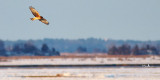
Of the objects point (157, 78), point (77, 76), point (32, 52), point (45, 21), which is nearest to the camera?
point (45, 21)

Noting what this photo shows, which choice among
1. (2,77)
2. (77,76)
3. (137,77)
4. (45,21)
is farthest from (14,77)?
(45,21)

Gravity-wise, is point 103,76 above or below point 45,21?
below

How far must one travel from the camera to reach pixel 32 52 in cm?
13850

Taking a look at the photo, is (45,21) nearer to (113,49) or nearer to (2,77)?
(2,77)

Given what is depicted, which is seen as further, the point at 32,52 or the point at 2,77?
the point at 32,52

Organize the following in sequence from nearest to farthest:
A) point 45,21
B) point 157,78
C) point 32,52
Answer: point 45,21 < point 157,78 < point 32,52

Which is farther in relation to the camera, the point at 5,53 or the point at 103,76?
the point at 5,53

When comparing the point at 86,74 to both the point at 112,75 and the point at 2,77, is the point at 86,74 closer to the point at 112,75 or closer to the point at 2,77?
the point at 112,75

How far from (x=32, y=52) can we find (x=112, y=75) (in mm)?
81771

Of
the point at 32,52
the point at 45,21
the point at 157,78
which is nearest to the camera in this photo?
the point at 45,21

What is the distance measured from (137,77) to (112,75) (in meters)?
2.89

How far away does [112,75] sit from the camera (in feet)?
189

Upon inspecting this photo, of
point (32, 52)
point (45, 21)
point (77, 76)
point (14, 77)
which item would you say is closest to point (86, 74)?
point (77, 76)

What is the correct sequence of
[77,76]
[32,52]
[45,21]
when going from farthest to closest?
[32,52], [77,76], [45,21]
